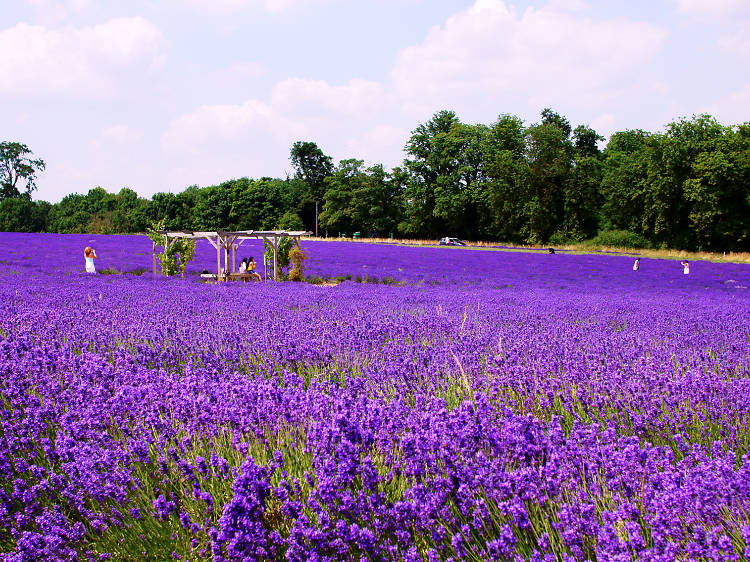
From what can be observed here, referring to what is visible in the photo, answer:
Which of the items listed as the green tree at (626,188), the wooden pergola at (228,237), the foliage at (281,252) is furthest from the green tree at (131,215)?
the foliage at (281,252)

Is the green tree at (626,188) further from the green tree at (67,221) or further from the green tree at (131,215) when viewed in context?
the green tree at (67,221)

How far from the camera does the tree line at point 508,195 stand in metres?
37.1

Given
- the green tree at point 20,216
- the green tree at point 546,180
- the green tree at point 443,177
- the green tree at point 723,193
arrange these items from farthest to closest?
the green tree at point 20,216, the green tree at point 443,177, the green tree at point 546,180, the green tree at point 723,193

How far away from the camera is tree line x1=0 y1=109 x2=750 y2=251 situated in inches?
1459

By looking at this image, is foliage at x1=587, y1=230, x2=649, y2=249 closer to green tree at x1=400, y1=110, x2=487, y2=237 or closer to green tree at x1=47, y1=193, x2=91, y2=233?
green tree at x1=400, y1=110, x2=487, y2=237

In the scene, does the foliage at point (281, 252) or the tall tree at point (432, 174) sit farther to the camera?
the tall tree at point (432, 174)

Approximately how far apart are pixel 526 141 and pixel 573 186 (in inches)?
252

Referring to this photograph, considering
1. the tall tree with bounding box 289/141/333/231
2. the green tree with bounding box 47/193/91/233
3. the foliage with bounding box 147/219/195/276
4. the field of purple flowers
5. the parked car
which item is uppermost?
the tall tree with bounding box 289/141/333/231

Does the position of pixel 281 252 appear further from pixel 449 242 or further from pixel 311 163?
pixel 311 163

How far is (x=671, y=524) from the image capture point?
4.31 feet

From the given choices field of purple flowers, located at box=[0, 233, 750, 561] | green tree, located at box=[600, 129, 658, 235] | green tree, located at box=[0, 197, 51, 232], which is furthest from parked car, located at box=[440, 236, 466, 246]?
field of purple flowers, located at box=[0, 233, 750, 561]

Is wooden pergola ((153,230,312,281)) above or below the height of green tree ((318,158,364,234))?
below

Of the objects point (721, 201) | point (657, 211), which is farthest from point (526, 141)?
point (721, 201)

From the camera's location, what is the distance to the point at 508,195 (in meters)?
46.3
